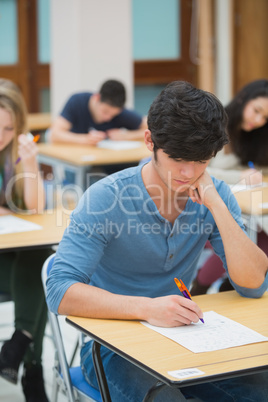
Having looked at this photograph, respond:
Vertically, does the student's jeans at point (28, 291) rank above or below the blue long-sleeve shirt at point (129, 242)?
below

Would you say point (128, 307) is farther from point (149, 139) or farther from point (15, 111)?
point (15, 111)

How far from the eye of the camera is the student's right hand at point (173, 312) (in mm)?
1635

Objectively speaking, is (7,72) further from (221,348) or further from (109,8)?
(221,348)

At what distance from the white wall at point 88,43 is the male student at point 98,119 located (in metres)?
1.03

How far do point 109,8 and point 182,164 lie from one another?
15.3ft

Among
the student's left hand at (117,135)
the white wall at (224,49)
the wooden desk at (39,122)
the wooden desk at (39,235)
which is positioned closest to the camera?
the wooden desk at (39,235)

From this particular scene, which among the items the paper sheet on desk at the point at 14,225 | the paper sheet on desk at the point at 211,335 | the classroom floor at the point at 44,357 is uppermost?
the paper sheet on desk at the point at 211,335

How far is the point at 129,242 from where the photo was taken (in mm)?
1854

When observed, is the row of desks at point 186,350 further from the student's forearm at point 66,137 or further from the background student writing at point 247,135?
the student's forearm at point 66,137

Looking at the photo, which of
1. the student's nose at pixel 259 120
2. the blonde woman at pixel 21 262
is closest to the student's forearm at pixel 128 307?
the blonde woman at pixel 21 262

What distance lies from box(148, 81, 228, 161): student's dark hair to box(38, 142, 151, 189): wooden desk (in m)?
2.58

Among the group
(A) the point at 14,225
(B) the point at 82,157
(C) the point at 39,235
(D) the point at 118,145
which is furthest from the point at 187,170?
(D) the point at 118,145

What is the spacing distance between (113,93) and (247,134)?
1336mm

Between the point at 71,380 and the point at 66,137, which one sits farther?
the point at 66,137
